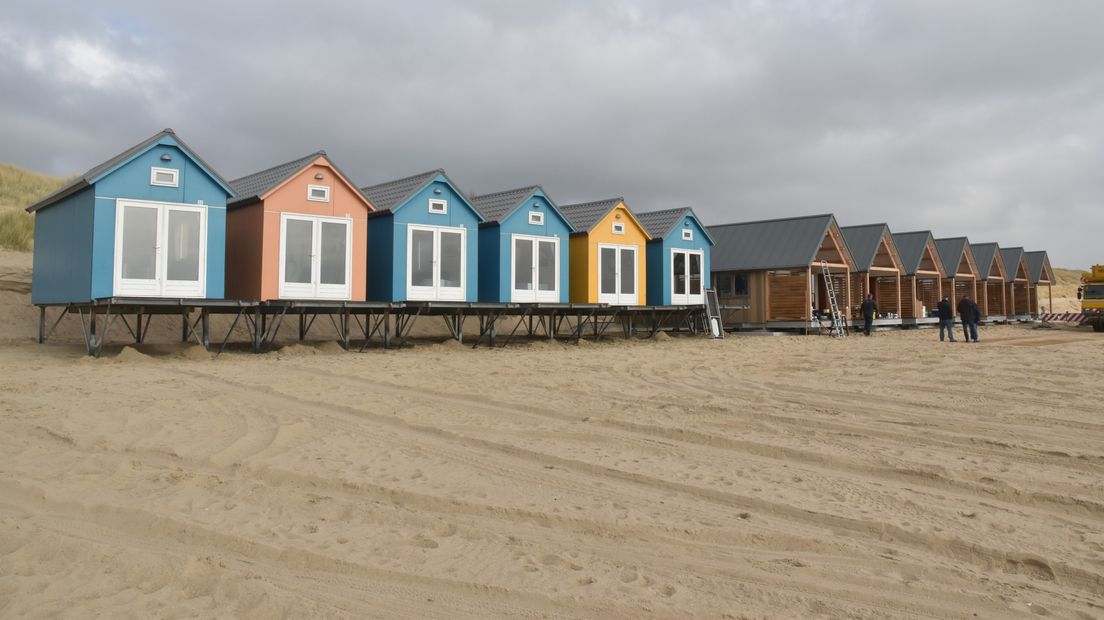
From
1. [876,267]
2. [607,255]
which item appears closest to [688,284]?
[607,255]

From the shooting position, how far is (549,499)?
233 inches

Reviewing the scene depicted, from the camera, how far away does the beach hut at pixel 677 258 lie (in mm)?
24281

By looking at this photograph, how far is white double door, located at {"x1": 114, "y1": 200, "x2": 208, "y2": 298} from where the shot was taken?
Answer: 15.0 metres

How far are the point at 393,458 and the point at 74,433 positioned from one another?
11.0 feet

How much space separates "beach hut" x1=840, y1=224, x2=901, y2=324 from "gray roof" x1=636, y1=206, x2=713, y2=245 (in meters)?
8.89

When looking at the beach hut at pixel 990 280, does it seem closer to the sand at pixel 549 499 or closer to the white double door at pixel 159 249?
the sand at pixel 549 499

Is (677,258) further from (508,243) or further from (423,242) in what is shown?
(423,242)

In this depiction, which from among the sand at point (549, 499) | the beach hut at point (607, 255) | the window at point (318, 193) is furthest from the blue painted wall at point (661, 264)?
the sand at point (549, 499)

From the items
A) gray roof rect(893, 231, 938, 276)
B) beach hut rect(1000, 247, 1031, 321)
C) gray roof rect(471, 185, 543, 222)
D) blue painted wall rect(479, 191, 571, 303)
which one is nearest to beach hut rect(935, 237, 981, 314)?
gray roof rect(893, 231, 938, 276)

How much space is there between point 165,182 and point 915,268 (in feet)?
96.3

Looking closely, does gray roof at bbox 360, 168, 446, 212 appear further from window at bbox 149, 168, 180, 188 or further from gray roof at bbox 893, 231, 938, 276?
gray roof at bbox 893, 231, 938, 276

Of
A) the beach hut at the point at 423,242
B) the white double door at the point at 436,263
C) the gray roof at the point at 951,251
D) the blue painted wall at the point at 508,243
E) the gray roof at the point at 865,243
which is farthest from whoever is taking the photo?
the gray roof at the point at 951,251

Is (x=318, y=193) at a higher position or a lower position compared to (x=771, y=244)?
lower

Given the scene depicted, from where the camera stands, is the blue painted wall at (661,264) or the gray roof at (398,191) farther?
the blue painted wall at (661,264)
